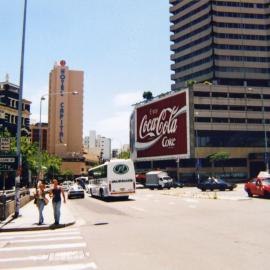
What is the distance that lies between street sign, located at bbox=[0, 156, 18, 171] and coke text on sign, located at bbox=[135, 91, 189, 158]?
2682 inches

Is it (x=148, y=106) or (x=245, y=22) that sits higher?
(x=245, y=22)

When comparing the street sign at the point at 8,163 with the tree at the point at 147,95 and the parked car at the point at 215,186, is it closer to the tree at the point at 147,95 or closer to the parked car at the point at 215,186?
the parked car at the point at 215,186

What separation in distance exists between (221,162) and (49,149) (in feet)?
220

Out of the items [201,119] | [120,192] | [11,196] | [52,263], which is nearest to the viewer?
[52,263]

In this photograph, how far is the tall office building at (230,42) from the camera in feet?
325

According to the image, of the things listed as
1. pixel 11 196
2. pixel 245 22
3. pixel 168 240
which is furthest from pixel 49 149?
pixel 168 240

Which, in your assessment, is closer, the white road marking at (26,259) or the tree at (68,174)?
the white road marking at (26,259)

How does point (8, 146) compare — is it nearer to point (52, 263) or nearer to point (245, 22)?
point (52, 263)

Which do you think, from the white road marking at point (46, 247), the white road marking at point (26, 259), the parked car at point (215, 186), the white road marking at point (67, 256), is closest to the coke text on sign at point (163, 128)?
the parked car at point (215, 186)

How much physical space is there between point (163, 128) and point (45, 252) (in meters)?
82.2

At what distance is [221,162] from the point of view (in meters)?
86.9

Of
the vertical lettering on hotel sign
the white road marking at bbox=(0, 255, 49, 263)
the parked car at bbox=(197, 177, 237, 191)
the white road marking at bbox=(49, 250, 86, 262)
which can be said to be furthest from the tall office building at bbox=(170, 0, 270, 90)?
the white road marking at bbox=(0, 255, 49, 263)

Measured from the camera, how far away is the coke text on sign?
86688 millimetres

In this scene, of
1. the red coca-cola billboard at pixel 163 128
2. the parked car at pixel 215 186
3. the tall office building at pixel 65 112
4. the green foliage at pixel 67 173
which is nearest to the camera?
the parked car at pixel 215 186
